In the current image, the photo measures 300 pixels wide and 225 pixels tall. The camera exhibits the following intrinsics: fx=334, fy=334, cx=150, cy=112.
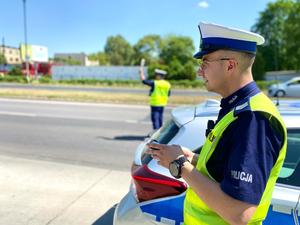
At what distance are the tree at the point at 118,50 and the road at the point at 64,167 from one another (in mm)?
98872

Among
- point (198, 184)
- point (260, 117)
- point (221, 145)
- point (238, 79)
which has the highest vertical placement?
point (238, 79)

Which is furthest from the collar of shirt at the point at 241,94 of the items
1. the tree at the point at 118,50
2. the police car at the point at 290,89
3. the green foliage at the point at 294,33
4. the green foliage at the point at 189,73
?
the tree at the point at 118,50

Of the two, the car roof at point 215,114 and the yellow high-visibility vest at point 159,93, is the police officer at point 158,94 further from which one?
→ the car roof at point 215,114

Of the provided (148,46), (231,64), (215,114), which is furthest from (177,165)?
(148,46)

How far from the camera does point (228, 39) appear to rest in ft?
4.74

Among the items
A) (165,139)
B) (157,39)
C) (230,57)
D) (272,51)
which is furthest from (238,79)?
(157,39)

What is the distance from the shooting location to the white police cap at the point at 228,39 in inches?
56.3

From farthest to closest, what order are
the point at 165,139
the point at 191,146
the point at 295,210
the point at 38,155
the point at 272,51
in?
the point at 272,51
the point at 38,155
the point at 165,139
the point at 191,146
the point at 295,210

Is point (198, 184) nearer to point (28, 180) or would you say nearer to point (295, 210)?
point (295, 210)

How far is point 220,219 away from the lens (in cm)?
145

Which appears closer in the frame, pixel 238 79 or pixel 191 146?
pixel 238 79

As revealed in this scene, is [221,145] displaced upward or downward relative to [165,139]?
upward

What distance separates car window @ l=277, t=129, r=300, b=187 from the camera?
6.55 feet

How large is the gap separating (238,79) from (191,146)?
0.97 m
